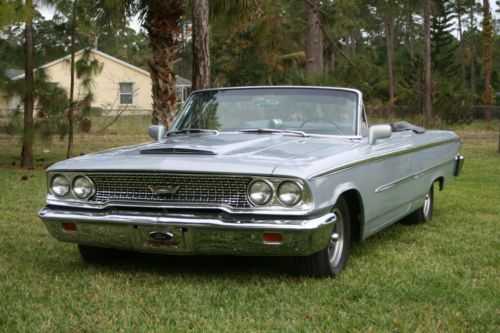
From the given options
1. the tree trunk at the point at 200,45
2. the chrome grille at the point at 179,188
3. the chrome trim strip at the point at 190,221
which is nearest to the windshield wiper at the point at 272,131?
the chrome trim strip at the point at 190,221

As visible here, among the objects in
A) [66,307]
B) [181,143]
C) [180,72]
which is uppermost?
[180,72]

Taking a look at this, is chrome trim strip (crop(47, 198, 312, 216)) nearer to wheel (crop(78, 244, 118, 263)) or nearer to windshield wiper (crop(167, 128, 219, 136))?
wheel (crop(78, 244, 118, 263))

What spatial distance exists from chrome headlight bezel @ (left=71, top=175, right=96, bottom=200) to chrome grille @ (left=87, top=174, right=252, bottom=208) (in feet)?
0.16

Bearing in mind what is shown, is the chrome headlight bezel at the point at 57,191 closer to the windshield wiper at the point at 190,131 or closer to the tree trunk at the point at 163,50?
the windshield wiper at the point at 190,131

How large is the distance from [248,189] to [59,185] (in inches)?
55.5

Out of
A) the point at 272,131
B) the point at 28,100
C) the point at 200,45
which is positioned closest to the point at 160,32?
the point at 200,45

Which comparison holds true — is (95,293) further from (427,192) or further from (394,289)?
(427,192)

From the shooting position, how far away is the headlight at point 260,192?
455 centimetres

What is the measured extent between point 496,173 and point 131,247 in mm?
9813

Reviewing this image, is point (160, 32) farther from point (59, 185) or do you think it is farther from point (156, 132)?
point (59, 185)

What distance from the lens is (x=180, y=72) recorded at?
55906 millimetres

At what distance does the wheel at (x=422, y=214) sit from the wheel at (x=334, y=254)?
2.39 metres

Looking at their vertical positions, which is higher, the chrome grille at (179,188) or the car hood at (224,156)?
the car hood at (224,156)

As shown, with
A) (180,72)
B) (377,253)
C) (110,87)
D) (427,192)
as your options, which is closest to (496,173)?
(427,192)
